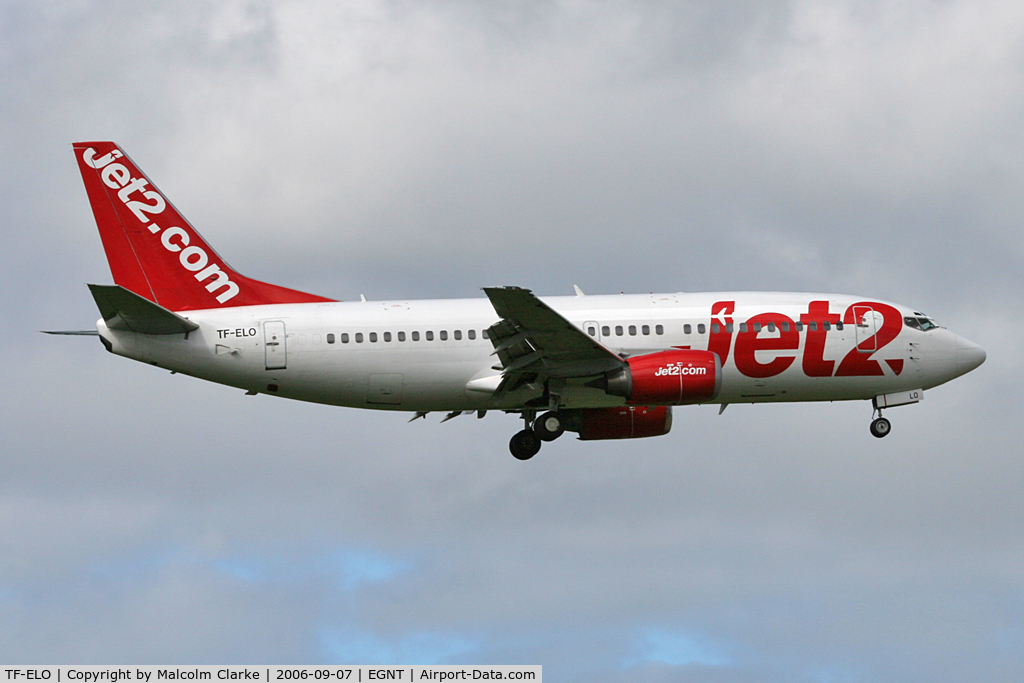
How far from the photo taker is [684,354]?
1850 inches

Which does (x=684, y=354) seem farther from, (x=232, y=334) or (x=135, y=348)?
(x=135, y=348)

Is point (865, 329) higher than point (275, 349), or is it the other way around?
point (865, 329)

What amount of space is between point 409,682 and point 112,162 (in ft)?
76.5

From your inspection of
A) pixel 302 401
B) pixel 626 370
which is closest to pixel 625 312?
pixel 626 370

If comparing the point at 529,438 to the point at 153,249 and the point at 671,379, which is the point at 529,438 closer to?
the point at 671,379

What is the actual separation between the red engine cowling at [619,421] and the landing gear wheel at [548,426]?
1.54m

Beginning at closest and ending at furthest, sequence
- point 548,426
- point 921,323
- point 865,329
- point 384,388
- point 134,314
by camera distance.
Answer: point 134,314
point 384,388
point 548,426
point 865,329
point 921,323

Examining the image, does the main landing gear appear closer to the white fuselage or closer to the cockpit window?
the white fuselage

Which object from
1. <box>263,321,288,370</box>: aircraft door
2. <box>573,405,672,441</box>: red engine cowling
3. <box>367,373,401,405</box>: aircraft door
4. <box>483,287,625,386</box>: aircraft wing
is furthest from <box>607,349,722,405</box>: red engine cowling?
<box>263,321,288,370</box>: aircraft door

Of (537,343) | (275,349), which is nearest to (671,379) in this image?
(537,343)

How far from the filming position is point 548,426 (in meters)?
50.1

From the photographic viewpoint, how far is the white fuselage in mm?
47312

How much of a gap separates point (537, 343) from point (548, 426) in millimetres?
4915

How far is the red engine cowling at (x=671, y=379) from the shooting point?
4641cm
